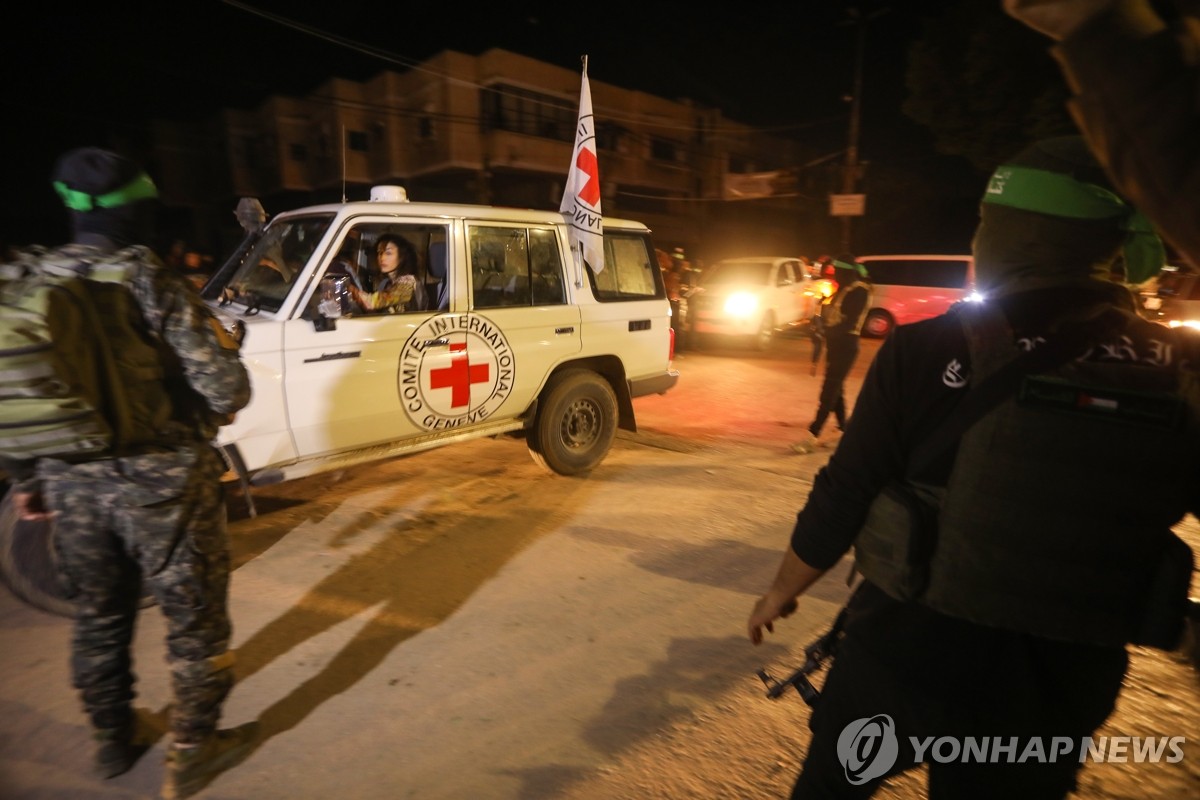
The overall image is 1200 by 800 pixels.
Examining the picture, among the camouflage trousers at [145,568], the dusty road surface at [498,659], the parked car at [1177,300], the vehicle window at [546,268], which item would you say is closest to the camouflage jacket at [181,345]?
the camouflage trousers at [145,568]

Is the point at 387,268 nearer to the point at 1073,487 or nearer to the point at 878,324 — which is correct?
the point at 1073,487

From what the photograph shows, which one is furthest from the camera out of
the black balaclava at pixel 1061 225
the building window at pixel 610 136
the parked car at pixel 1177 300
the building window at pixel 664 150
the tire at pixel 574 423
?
the building window at pixel 664 150

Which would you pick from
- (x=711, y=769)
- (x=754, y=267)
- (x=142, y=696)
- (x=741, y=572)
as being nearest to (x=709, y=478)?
(x=741, y=572)

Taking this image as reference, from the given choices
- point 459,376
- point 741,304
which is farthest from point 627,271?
point 741,304

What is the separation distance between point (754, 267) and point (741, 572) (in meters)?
10.1

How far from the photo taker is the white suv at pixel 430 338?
3672 mm

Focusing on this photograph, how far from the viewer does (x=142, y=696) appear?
2.65m

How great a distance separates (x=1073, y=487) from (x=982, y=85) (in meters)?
17.8

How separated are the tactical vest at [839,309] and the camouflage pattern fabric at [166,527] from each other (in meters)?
4.94

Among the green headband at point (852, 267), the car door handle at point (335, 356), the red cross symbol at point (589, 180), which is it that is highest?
the red cross symbol at point (589, 180)

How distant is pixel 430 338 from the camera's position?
13.5 feet

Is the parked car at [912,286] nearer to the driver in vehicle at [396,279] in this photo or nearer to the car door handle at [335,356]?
the driver in vehicle at [396,279]

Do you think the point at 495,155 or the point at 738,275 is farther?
the point at 495,155

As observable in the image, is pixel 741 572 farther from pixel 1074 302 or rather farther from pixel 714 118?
pixel 714 118
